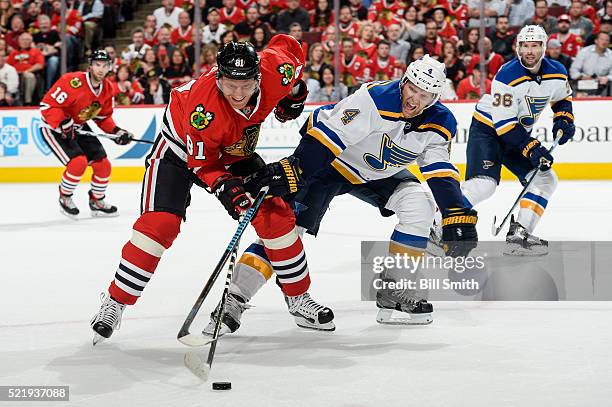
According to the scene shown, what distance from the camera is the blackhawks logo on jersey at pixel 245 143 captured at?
10.2 feet

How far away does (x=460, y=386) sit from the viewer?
2.55 meters

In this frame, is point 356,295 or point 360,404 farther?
point 356,295

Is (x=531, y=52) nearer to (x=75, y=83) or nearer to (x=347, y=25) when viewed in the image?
(x=75, y=83)

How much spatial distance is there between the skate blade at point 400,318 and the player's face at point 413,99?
2.37 ft

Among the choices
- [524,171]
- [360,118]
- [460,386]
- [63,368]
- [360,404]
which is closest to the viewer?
[360,404]

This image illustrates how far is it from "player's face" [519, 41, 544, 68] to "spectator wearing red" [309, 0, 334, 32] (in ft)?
15.2

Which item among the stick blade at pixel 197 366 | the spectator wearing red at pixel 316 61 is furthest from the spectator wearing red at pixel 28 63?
the stick blade at pixel 197 366

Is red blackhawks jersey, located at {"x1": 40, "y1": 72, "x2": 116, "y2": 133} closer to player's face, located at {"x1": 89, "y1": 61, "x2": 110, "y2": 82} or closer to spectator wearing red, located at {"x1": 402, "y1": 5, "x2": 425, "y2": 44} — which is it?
player's face, located at {"x1": 89, "y1": 61, "x2": 110, "y2": 82}

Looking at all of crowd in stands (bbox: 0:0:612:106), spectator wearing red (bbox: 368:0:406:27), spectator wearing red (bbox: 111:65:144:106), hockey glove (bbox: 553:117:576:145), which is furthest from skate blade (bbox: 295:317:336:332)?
spectator wearing red (bbox: 111:65:144:106)

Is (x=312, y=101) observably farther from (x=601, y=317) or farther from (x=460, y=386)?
(x=460, y=386)

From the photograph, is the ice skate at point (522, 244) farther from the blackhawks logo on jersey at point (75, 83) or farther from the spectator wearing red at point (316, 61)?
the spectator wearing red at point (316, 61)

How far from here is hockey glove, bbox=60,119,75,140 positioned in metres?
6.84

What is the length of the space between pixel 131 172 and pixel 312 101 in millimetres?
1940

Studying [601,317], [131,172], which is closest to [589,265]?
[601,317]
